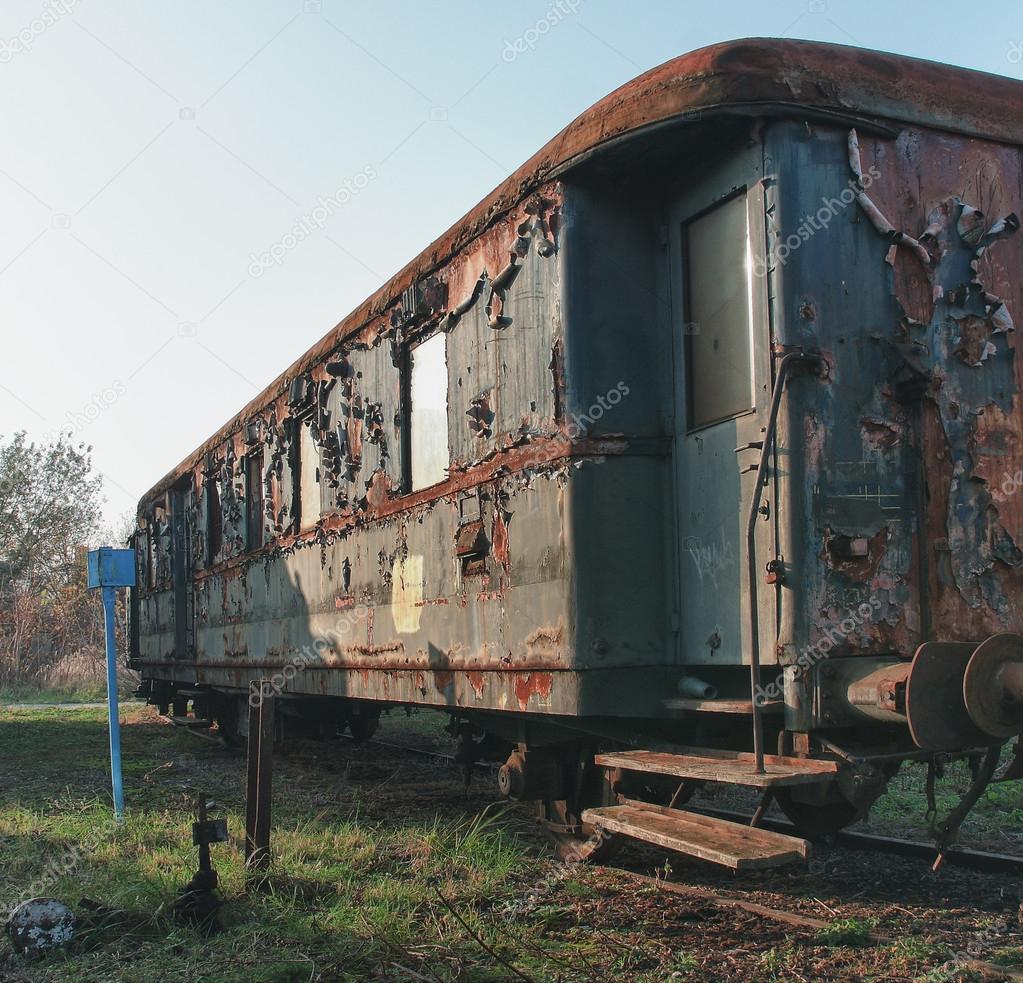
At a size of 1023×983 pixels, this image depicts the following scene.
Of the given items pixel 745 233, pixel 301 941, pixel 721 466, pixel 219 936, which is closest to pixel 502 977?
pixel 301 941

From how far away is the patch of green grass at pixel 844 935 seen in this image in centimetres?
420

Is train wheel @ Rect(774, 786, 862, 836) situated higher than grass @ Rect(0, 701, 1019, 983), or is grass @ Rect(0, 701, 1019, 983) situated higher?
train wheel @ Rect(774, 786, 862, 836)

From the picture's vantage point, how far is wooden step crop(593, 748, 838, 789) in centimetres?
379

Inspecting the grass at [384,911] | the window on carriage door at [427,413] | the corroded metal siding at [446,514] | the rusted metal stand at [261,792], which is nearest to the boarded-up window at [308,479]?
the corroded metal siding at [446,514]

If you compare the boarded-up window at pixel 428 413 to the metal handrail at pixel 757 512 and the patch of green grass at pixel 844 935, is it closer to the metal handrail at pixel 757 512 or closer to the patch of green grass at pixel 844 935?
the metal handrail at pixel 757 512

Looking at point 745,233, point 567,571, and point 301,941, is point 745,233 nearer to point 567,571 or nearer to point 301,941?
point 567,571

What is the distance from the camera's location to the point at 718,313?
4.77 meters

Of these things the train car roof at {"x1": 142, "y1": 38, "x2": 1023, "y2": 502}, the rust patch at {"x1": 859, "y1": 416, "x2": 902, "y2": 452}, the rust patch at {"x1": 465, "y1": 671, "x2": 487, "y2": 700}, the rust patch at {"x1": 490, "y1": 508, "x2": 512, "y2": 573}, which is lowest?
the rust patch at {"x1": 465, "y1": 671, "x2": 487, "y2": 700}

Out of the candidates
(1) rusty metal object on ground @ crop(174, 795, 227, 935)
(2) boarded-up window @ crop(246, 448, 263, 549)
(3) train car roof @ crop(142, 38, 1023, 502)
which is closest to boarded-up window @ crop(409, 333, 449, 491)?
(3) train car roof @ crop(142, 38, 1023, 502)

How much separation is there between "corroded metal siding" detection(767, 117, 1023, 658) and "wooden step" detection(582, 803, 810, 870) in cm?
71

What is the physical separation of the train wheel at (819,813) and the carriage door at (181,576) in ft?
32.2

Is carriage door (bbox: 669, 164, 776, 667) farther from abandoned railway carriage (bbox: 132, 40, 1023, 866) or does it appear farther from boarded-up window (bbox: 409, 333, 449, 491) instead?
boarded-up window (bbox: 409, 333, 449, 491)

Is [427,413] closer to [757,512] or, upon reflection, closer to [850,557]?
[757,512]

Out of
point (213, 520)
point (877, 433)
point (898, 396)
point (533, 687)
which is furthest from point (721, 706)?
point (213, 520)
